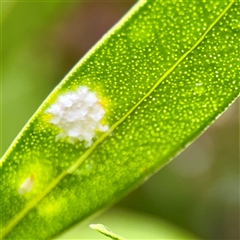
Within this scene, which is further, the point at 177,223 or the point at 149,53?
the point at 177,223

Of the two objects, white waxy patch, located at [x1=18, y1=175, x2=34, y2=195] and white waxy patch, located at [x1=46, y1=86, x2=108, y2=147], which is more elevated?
white waxy patch, located at [x1=46, y1=86, x2=108, y2=147]

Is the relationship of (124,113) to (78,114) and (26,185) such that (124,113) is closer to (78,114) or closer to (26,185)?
(78,114)

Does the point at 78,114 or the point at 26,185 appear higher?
the point at 78,114

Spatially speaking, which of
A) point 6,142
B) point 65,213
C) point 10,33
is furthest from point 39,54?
point 65,213

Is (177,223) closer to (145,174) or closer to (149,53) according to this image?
(145,174)

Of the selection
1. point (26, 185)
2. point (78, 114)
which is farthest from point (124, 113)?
point (26, 185)
